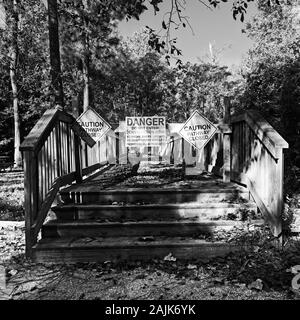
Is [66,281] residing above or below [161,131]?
below

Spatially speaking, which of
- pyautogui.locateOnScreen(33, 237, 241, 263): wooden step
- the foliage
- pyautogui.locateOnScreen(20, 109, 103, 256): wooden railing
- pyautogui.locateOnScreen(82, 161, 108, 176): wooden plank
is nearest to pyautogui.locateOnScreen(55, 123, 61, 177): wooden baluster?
pyautogui.locateOnScreen(20, 109, 103, 256): wooden railing

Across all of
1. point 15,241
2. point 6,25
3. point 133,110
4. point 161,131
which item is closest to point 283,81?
point 161,131

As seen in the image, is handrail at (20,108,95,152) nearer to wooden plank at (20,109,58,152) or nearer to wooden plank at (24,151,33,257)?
wooden plank at (20,109,58,152)

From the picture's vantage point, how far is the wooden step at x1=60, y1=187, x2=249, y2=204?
5762 mm

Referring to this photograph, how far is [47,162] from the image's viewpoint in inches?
211

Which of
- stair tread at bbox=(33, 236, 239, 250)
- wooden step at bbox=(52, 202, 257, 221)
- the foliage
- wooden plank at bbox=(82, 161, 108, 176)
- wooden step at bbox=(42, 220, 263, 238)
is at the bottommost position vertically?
stair tread at bbox=(33, 236, 239, 250)

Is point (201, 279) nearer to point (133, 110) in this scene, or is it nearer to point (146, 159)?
point (146, 159)

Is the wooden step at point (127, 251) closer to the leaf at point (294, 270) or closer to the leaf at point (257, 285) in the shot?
the leaf at point (294, 270)

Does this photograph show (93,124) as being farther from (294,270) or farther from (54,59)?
(294,270)

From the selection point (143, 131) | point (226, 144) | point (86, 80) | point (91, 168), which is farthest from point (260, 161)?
point (86, 80)

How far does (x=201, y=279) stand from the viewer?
397 centimetres

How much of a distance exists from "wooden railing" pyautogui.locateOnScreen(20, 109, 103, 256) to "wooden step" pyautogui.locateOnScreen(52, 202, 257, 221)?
381 millimetres

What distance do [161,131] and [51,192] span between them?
4.76 meters

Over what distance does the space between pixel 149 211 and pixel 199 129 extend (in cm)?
263
